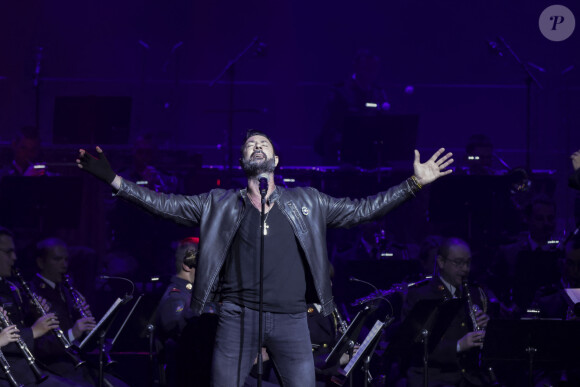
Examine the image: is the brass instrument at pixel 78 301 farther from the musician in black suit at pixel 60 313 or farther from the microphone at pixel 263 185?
the microphone at pixel 263 185

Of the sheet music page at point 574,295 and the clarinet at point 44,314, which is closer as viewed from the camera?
the sheet music page at point 574,295

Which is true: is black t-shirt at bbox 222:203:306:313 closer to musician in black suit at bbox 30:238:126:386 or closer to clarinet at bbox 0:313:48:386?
clarinet at bbox 0:313:48:386

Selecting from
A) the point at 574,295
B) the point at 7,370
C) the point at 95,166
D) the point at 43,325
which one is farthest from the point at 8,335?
the point at 574,295

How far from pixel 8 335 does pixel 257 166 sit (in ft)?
9.80

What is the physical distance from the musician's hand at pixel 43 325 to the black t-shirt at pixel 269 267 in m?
2.86

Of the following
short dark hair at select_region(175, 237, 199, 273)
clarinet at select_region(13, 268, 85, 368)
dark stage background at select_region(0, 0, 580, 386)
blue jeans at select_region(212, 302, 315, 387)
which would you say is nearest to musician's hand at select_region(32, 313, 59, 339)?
clarinet at select_region(13, 268, 85, 368)

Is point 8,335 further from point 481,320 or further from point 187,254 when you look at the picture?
point 481,320

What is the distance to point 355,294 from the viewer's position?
1022cm

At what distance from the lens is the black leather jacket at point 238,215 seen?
18.8ft


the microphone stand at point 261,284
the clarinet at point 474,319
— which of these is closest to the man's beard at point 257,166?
the microphone stand at point 261,284

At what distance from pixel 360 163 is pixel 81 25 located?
8529 millimetres

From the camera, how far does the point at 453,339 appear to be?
847 cm

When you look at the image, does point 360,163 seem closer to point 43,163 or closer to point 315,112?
point 43,163

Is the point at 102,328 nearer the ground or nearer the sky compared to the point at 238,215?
nearer the ground
